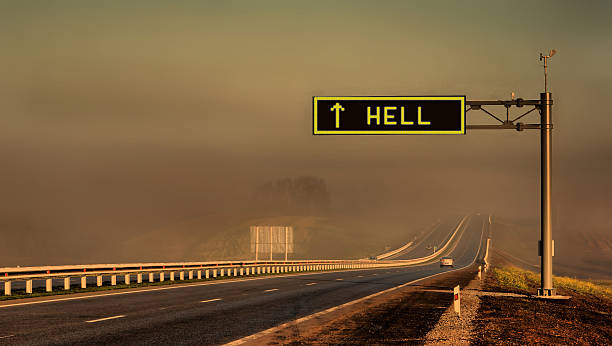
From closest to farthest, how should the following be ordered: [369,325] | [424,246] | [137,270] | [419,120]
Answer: [369,325]
[419,120]
[137,270]
[424,246]

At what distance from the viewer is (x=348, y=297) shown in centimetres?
2469

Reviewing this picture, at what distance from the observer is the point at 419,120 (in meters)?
24.6

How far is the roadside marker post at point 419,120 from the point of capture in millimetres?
24609

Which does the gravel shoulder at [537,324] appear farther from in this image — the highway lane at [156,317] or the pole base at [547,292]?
the highway lane at [156,317]

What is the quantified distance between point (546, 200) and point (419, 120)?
545 cm

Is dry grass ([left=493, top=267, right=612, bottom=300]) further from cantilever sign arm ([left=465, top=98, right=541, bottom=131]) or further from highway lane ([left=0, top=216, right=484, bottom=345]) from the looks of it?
highway lane ([left=0, top=216, right=484, bottom=345])

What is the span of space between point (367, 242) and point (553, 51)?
571 ft

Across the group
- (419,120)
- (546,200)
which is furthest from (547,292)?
(419,120)

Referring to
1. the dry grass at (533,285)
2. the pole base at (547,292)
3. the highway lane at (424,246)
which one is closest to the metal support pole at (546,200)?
the pole base at (547,292)

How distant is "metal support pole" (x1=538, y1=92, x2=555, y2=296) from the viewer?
24828 mm

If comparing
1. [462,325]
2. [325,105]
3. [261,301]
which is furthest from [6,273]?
[462,325]

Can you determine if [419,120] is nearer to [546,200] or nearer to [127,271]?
[546,200]

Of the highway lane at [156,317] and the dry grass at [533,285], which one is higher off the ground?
the highway lane at [156,317]

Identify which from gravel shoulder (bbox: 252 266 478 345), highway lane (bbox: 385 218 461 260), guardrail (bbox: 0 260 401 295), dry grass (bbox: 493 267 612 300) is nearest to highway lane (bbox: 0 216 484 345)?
gravel shoulder (bbox: 252 266 478 345)
